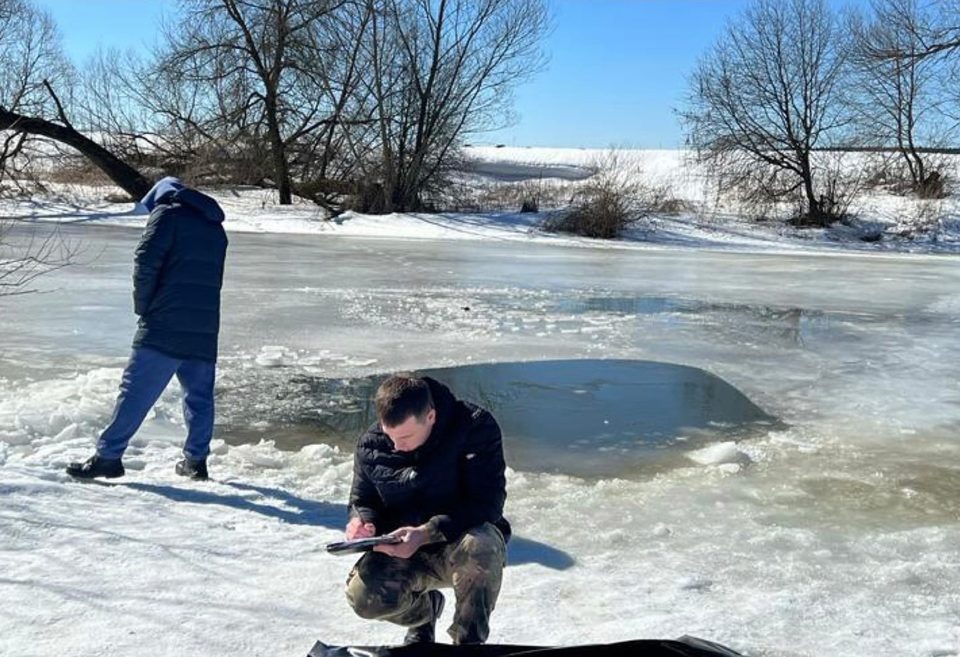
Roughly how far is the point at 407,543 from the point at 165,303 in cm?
262

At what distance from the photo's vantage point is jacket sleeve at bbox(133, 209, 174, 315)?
4.84m

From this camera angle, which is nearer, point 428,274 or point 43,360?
point 43,360

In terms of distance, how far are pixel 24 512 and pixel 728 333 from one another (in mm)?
7840

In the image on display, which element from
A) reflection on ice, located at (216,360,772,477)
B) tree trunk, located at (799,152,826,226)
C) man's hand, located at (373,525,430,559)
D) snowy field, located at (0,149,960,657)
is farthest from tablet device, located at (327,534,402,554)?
tree trunk, located at (799,152,826,226)

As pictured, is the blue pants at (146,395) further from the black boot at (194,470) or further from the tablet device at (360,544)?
the tablet device at (360,544)

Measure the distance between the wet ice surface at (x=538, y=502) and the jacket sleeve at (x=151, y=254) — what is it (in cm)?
96

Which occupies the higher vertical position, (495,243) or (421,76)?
(421,76)

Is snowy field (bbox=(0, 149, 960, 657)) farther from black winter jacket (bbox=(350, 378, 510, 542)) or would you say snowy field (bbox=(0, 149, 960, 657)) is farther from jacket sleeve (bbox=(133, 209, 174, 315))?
jacket sleeve (bbox=(133, 209, 174, 315))

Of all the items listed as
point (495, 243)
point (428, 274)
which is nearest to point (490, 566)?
point (428, 274)

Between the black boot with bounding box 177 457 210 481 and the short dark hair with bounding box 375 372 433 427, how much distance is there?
101 inches

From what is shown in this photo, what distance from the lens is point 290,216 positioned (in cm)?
2833

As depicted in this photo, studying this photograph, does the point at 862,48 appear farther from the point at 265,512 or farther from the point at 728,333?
the point at 265,512

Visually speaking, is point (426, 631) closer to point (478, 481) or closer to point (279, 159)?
point (478, 481)

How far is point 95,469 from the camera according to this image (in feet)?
15.9
